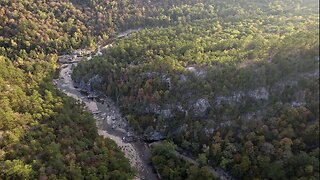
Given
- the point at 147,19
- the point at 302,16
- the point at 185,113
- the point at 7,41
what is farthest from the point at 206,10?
the point at 7,41

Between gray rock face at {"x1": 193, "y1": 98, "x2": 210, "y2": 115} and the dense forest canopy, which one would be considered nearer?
the dense forest canopy

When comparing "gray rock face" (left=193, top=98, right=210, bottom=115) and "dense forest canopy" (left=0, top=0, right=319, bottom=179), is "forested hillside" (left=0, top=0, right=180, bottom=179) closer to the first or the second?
"dense forest canopy" (left=0, top=0, right=319, bottom=179)

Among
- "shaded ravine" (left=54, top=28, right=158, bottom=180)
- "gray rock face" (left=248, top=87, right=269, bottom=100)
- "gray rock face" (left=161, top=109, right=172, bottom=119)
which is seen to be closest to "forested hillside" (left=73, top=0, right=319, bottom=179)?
"gray rock face" (left=248, top=87, right=269, bottom=100)

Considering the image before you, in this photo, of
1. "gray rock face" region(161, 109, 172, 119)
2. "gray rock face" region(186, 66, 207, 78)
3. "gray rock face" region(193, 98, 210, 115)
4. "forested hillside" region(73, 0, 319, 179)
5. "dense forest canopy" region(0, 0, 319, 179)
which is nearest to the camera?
"forested hillside" region(73, 0, 319, 179)

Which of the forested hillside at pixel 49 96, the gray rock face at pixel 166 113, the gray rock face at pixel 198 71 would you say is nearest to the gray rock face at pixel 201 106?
the gray rock face at pixel 198 71

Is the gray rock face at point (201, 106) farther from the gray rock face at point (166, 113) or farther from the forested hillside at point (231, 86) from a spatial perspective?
the gray rock face at point (166, 113)

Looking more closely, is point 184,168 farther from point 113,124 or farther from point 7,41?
point 7,41

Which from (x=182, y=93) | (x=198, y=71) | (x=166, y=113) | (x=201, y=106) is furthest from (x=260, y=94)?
(x=166, y=113)
